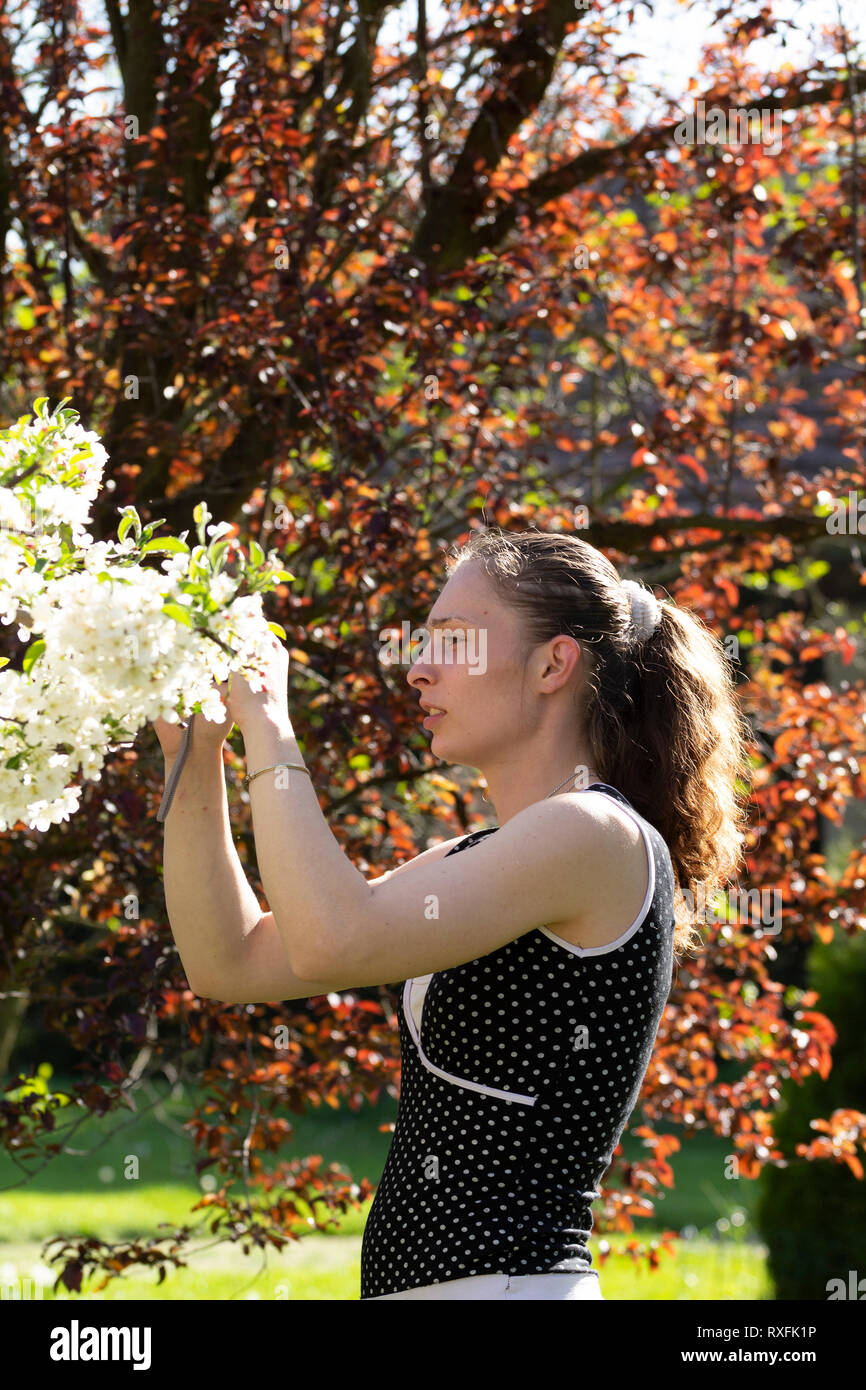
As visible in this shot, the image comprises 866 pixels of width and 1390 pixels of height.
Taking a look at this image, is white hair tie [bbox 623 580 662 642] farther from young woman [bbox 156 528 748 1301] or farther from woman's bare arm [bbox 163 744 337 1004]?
woman's bare arm [bbox 163 744 337 1004]

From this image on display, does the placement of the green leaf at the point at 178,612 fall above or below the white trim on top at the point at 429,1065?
above

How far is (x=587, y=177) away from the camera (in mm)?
3682

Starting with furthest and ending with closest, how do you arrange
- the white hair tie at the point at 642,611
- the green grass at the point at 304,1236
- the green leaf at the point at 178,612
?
1. the green grass at the point at 304,1236
2. the white hair tie at the point at 642,611
3. the green leaf at the point at 178,612

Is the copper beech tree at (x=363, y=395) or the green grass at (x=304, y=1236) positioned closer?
the copper beech tree at (x=363, y=395)

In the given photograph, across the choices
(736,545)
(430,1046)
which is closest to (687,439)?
(736,545)

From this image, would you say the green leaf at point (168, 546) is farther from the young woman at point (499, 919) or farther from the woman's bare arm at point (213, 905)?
the woman's bare arm at point (213, 905)

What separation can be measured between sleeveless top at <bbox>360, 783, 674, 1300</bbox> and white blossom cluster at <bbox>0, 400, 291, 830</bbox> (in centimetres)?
47

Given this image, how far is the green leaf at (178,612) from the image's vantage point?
1312 millimetres

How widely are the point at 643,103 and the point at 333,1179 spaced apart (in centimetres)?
322

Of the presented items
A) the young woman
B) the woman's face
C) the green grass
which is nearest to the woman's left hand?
the young woman

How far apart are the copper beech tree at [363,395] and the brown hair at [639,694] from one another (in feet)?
3.33

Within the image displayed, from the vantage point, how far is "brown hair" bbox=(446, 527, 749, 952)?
Result: 1800mm

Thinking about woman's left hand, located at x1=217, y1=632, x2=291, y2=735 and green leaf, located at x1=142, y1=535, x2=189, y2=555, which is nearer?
green leaf, located at x1=142, y1=535, x2=189, y2=555

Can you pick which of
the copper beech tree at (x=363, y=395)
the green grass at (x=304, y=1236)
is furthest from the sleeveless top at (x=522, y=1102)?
the green grass at (x=304, y=1236)
